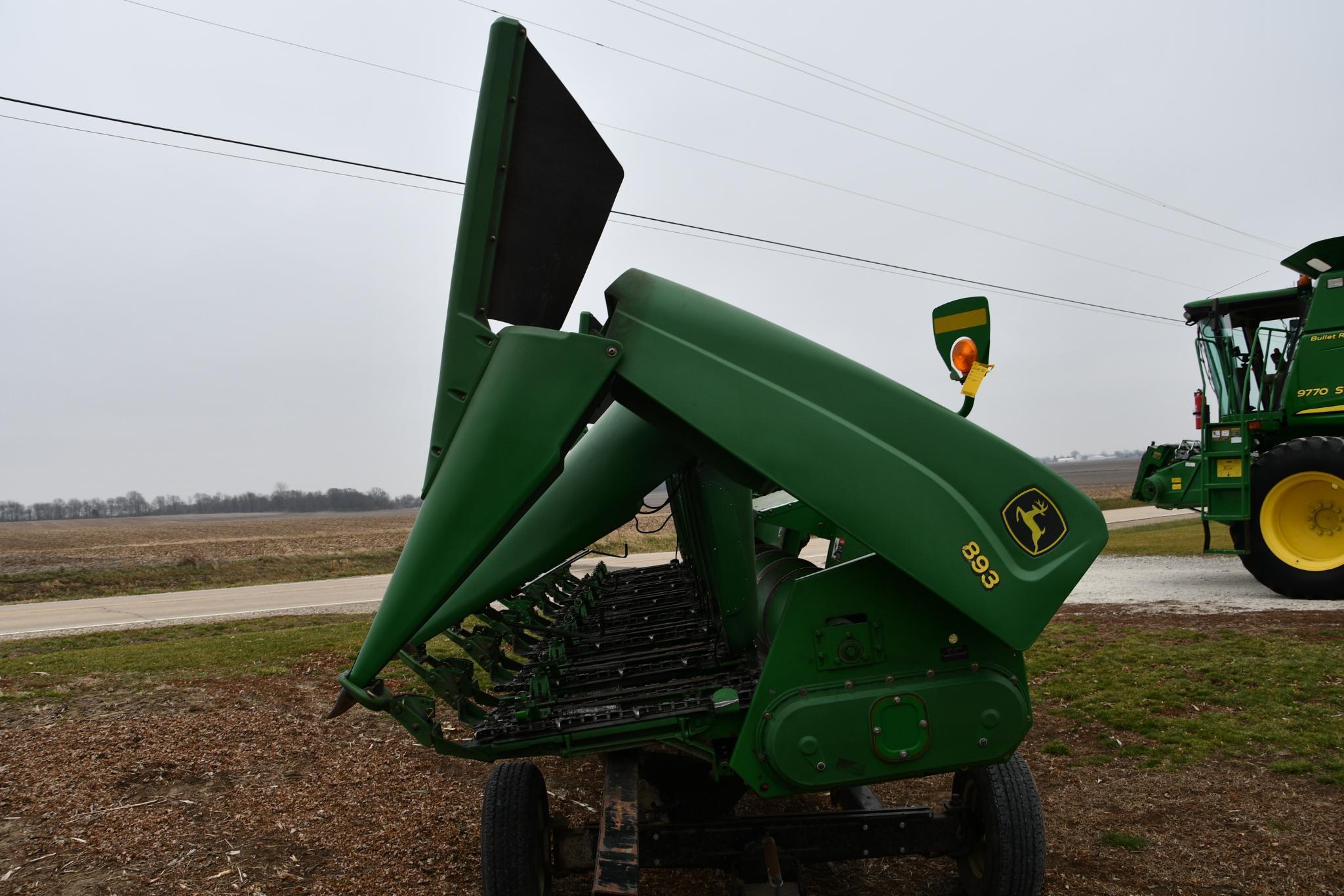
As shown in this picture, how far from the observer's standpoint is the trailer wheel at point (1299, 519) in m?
9.09

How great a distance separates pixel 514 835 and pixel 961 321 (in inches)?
88.7

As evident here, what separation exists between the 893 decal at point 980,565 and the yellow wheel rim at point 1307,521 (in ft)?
28.7

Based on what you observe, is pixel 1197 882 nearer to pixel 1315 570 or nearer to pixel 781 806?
pixel 781 806

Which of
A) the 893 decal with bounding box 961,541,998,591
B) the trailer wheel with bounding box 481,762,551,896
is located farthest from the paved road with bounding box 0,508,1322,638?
the trailer wheel with bounding box 481,762,551,896

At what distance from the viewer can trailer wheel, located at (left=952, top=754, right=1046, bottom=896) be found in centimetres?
295

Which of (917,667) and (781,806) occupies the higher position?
(917,667)

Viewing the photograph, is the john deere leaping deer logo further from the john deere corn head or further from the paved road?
the paved road

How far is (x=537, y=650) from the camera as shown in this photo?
4680mm

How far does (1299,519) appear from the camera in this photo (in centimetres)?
938

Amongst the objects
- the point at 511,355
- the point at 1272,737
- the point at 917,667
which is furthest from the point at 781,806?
the point at 511,355

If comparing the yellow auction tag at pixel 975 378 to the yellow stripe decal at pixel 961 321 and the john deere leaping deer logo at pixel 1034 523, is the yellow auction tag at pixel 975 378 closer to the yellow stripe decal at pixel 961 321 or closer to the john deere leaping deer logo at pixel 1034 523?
the yellow stripe decal at pixel 961 321

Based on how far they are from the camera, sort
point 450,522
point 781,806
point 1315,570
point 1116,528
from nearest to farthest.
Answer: point 450,522 → point 781,806 → point 1315,570 → point 1116,528

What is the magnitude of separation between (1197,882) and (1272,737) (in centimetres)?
199

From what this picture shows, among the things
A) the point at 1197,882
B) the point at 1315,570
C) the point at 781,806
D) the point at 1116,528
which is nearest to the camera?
the point at 1197,882
